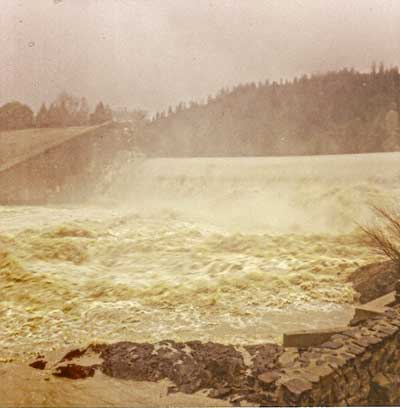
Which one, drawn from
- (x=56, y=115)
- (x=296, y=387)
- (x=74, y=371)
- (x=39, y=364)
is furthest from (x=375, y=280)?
(x=56, y=115)

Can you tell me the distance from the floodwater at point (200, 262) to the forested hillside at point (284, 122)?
2243 millimetres

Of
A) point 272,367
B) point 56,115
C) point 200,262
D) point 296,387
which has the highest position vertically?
point 56,115

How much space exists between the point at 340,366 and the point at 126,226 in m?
4.98

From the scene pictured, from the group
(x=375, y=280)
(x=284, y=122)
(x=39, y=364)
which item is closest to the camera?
(x=39, y=364)

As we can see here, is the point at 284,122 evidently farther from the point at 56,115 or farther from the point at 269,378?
the point at 269,378

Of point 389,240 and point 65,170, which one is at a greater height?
point 65,170

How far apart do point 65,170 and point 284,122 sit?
759 centimetres

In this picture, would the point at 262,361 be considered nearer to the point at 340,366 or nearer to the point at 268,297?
the point at 340,366

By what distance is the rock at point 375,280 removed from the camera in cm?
523

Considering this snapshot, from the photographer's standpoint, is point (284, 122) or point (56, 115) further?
point (284, 122)

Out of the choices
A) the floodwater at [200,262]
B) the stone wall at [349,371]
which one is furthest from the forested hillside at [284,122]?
the stone wall at [349,371]

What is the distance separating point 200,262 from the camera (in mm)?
6070

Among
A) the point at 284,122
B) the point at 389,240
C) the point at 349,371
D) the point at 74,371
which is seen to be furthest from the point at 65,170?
the point at 349,371

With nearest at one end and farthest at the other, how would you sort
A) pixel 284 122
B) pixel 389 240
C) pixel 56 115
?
pixel 389 240
pixel 56 115
pixel 284 122
